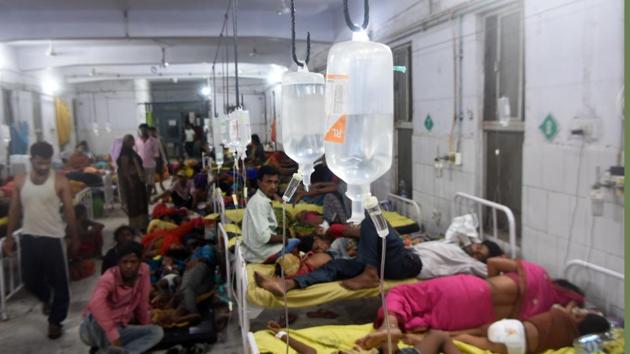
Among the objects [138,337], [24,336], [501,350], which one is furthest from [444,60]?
[24,336]

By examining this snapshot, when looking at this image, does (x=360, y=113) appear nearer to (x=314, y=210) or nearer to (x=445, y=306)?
(x=445, y=306)

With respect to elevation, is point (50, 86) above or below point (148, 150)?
above

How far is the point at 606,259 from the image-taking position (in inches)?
112

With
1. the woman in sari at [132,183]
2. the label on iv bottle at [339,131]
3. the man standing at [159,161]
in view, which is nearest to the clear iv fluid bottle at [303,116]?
the label on iv bottle at [339,131]

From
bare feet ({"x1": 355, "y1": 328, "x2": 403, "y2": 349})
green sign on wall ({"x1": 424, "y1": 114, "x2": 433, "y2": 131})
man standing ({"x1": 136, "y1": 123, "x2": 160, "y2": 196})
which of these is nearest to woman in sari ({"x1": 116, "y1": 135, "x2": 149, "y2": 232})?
man standing ({"x1": 136, "y1": 123, "x2": 160, "y2": 196})

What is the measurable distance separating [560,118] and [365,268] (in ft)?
5.27

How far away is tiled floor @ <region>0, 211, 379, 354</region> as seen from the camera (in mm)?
3844

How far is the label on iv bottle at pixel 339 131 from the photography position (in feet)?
3.79

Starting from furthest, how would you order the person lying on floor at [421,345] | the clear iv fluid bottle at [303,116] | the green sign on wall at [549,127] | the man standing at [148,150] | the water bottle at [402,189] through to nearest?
the man standing at [148,150] → the water bottle at [402,189] → the green sign on wall at [549,127] → the person lying on floor at [421,345] → the clear iv fluid bottle at [303,116]

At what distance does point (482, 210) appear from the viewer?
4.10 meters

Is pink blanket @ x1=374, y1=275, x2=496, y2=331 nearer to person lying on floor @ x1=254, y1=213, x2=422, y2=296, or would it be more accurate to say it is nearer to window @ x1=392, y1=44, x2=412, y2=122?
person lying on floor @ x1=254, y1=213, x2=422, y2=296

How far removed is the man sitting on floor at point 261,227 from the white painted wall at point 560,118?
1.61 metres

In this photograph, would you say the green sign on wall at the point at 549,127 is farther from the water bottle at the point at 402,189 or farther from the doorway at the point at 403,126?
the water bottle at the point at 402,189

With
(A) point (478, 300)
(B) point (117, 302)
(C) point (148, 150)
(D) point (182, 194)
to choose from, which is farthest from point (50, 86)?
(A) point (478, 300)
